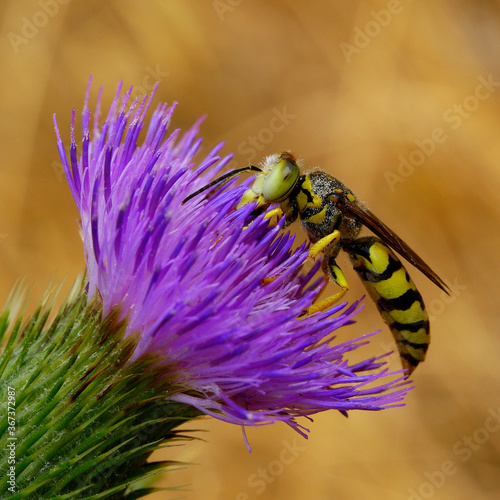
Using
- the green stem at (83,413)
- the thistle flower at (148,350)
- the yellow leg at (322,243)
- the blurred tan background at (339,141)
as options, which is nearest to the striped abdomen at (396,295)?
the yellow leg at (322,243)

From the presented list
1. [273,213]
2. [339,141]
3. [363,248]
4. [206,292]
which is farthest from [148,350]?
[339,141]

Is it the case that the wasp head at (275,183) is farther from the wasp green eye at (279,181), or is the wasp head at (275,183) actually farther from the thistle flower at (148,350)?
the thistle flower at (148,350)

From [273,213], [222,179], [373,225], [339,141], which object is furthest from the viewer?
[339,141]

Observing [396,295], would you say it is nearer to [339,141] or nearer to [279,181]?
[279,181]

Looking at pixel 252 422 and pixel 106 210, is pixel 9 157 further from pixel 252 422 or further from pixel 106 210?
pixel 252 422

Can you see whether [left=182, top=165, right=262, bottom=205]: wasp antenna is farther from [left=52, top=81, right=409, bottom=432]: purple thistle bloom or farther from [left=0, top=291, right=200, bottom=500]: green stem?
[left=0, top=291, right=200, bottom=500]: green stem

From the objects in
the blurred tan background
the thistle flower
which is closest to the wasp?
the thistle flower

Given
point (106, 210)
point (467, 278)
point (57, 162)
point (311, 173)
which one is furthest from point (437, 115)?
point (106, 210)
